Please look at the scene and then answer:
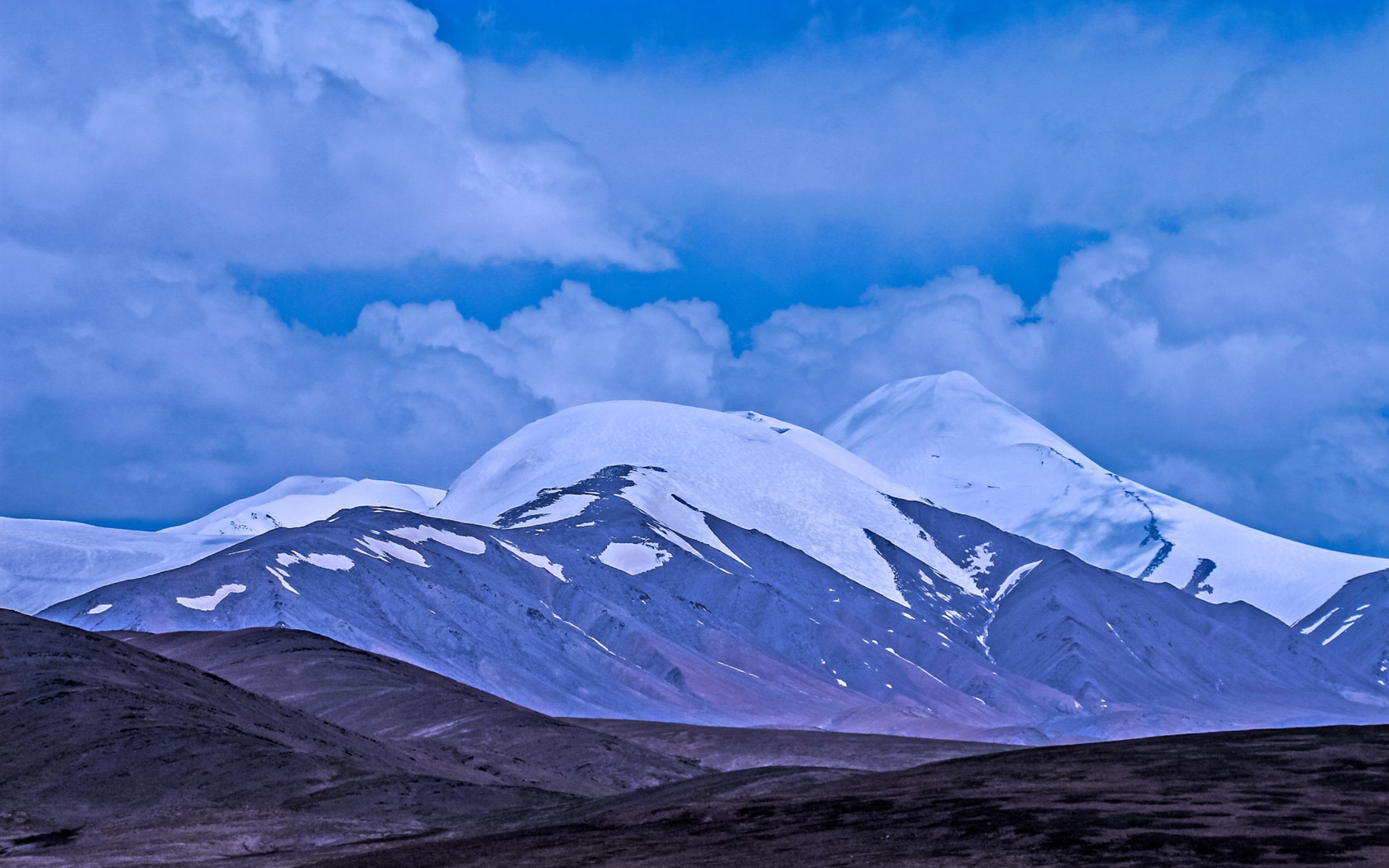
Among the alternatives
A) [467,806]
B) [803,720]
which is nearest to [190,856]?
[467,806]

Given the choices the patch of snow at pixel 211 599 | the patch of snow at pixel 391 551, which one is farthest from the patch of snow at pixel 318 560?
the patch of snow at pixel 211 599

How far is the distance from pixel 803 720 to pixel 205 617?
63.9 m

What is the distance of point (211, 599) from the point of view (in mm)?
167625

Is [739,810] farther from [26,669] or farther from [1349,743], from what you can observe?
[26,669]

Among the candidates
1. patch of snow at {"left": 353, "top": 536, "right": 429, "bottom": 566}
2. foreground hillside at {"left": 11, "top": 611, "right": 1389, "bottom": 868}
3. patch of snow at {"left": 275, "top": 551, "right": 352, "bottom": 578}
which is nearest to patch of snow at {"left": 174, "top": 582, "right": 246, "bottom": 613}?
patch of snow at {"left": 275, "top": 551, "right": 352, "bottom": 578}

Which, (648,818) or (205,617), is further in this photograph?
(205,617)

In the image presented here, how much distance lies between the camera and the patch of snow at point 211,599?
165875mm

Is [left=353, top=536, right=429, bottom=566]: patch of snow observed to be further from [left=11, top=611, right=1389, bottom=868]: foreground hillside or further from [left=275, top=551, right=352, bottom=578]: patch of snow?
[left=11, top=611, right=1389, bottom=868]: foreground hillside

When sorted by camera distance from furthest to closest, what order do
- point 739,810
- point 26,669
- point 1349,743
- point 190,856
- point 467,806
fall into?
point 26,669 → point 467,806 → point 190,856 → point 739,810 → point 1349,743

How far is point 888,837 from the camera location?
156 ft

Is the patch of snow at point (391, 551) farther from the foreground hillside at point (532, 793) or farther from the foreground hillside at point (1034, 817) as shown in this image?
the foreground hillside at point (1034, 817)

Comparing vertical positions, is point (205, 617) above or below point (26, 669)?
above

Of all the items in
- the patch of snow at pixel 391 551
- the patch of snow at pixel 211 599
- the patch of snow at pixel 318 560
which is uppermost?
the patch of snow at pixel 391 551

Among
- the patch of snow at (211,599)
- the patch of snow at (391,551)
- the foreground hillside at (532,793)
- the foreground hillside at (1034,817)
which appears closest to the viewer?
the foreground hillside at (1034,817)
